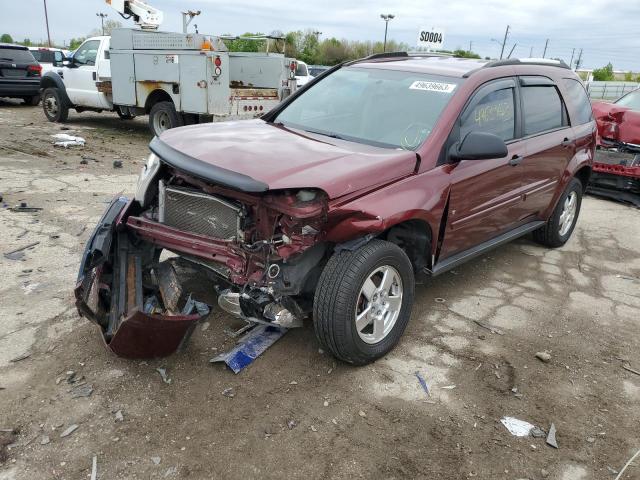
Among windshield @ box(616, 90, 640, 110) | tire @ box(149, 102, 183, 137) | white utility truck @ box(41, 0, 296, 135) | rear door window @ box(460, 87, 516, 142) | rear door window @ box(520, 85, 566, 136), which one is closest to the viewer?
rear door window @ box(460, 87, 516, 142)

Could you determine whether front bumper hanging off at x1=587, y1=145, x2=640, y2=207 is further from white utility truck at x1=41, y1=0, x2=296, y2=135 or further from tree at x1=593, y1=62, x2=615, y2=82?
tree at x1=593, y1=62, x2=615, y2=82

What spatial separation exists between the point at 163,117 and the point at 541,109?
308 inches

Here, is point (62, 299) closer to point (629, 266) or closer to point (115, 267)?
point (115, 267)

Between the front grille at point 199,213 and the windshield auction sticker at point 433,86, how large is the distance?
1787 mm

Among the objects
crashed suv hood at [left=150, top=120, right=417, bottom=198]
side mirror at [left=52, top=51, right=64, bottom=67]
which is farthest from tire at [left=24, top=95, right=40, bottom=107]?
crashed suv hood at [left=150, top=120, right=417, bottom=198]

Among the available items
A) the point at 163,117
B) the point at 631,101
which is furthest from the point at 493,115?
the point at 163,117

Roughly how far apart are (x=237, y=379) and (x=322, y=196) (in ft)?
4.04

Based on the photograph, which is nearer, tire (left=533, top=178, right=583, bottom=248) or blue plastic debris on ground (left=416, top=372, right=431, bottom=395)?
blue plastic debris on ground (left=416, top=372, right=431, bottom=395)

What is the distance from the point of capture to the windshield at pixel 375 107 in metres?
3.81

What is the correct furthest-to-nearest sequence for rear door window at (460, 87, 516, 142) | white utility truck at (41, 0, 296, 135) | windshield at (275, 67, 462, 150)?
white utility truck at (41, 0, 296, 135) → rear door window at (460, 87, 516, 142) → windshield at (275, 67, 462, 150)

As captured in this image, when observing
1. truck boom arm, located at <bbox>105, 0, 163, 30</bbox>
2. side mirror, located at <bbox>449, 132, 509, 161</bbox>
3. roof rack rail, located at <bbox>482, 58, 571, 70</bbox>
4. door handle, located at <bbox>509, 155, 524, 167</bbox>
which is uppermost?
truck boom arm, located at <bbox>105, 0, 163, 30</bbox>

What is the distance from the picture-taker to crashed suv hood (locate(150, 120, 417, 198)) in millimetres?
2975

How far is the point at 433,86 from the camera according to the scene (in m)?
4.02

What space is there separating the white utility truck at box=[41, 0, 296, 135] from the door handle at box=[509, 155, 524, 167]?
21.3ft
